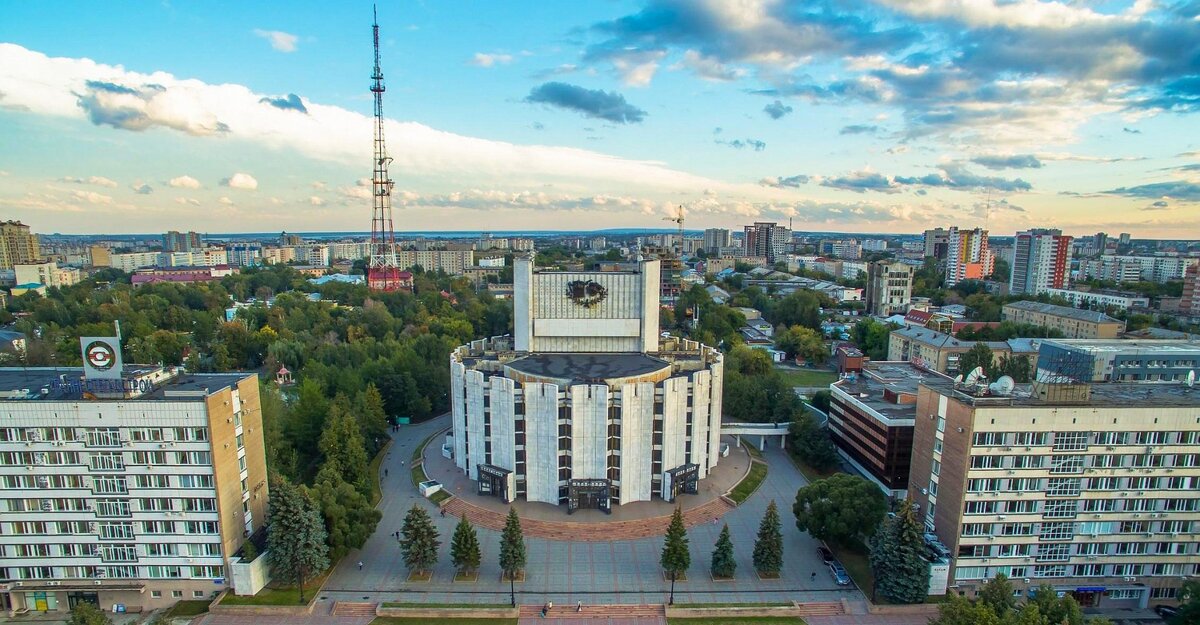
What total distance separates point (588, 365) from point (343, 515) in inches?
1118

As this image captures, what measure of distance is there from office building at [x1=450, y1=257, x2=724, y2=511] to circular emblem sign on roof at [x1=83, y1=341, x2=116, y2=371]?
94.8ft

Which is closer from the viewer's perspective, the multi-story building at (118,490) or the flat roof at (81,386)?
the multi-story building at (118,490)

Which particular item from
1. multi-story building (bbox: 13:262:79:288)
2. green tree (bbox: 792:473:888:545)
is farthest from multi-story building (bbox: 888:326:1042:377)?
multi-story building (bbox: 13:262:79:288)

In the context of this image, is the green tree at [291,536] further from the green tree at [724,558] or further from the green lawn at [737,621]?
the green tree at [724,558]

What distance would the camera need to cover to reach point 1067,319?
122 meters

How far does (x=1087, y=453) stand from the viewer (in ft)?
141

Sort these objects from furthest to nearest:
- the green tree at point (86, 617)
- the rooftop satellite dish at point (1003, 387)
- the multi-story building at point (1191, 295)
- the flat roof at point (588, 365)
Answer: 1. the multi-story building at point (1191, 295)
2. the flat roof at point (588, 365)
3. the rooftop satellite dish at point (1003, 387)
4. the green tree at point (86, 617)

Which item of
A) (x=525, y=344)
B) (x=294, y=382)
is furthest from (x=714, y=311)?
(x=294, y=382)

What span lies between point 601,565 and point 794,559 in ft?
53.9

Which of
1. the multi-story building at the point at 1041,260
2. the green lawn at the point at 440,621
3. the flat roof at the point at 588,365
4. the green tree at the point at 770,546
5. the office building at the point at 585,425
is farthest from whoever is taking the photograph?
the multi-story building at the point at 1041,260

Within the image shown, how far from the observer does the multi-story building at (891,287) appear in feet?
538

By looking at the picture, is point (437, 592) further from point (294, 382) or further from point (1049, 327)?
point (1049, 327)

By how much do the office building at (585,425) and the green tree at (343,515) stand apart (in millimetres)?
13402

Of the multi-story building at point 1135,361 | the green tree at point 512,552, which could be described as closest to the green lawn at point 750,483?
the green tree at point 512,552
